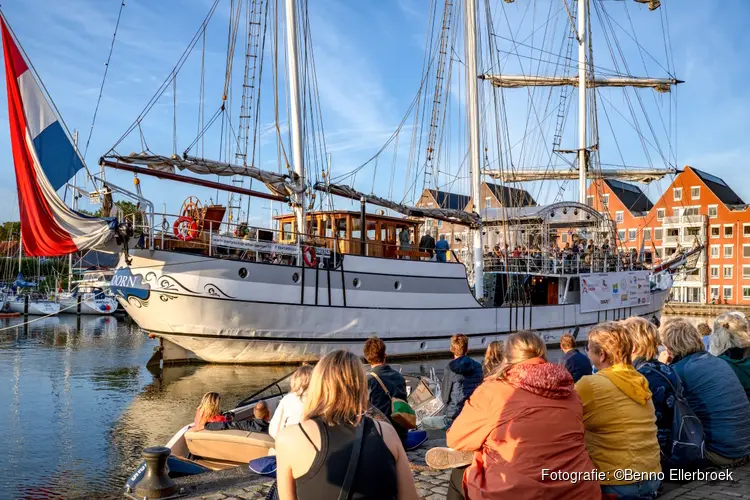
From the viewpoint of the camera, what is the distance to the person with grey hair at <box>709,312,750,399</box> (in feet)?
19.1

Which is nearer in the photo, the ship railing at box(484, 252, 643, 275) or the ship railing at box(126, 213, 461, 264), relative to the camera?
the ship railing at box(126, 213, 461, 264)

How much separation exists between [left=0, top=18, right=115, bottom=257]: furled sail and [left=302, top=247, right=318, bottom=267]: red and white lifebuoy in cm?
598

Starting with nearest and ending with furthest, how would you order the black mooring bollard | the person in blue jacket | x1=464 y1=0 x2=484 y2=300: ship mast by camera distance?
the black mooring bollard → the person in blue jacket → x1=464 y1=0 x2=484 y2=300: ship mast

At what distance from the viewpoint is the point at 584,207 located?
90.2 feet

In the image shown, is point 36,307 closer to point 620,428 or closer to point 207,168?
point 207,168

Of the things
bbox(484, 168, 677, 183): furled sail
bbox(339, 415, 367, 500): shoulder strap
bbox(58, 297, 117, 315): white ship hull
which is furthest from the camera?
bbox(58, 297, 117, 315): white ship hull

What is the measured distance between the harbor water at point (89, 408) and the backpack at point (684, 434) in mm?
5318

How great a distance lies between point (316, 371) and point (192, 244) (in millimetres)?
16174

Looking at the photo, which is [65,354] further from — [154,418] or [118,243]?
[154,418]

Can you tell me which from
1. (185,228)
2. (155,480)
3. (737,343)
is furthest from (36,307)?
(737,343)

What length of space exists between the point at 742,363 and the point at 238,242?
14117 mm

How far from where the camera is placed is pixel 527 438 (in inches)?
132

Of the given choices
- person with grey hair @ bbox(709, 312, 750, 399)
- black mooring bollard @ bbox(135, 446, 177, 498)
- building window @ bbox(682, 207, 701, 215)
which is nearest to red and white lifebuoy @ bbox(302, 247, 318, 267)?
black mooring bollard @ bbox(135, 446, 177, 498)

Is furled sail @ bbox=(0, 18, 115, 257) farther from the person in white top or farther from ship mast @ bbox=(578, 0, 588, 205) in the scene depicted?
ship mast @ bbox=(578, 0, 588, 205)
